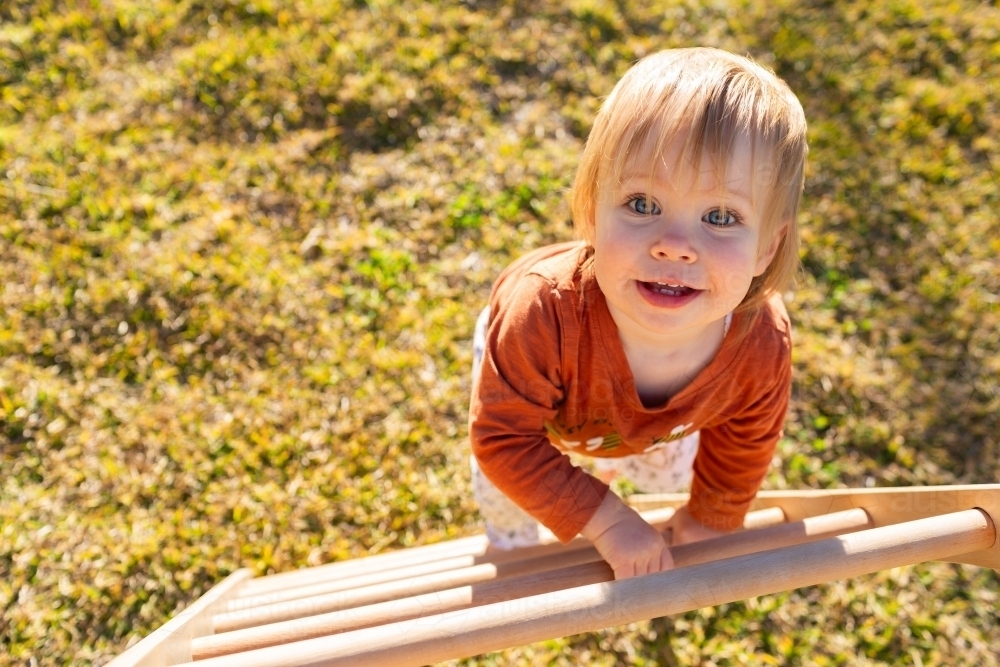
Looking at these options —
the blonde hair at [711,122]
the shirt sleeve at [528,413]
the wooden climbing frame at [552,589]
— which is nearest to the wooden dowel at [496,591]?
the wooden climbing frame at [552,589]

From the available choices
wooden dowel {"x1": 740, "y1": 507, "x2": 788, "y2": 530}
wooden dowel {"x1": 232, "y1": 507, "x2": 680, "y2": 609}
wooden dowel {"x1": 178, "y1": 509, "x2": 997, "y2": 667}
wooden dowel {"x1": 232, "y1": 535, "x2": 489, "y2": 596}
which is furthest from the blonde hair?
wooden dowel {"x1": 232, "y1": 535, "x2": 489, "y2": 596}

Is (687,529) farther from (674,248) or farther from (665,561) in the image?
(674,248)

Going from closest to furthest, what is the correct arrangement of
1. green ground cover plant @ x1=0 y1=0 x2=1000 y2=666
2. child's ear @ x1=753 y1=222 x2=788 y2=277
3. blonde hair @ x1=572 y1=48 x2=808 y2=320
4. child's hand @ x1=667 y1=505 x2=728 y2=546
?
blonde hair @ x1=572 y1=48 x2=808 y2=320 < child's ear @ x1=753 y1=222 x2=788 y2=277 < child's hand @ x1=667 y1=505 x2=728 y2=546 < green ground cover plant @ x1=0 y1=0 x2=1000 y2=666

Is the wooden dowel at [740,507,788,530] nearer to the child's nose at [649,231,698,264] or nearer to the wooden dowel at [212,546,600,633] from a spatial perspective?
the wooden dowel at [212,546,600,633]

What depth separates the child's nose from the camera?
53.7 inches

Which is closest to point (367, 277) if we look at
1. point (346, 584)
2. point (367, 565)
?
point (367, 565)

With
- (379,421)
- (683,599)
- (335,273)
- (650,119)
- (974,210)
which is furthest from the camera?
(974,210)

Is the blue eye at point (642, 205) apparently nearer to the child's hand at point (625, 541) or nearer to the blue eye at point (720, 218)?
the blue eye at point (720, 218)

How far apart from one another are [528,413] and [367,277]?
5.90ft

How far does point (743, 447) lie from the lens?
73.4 inches

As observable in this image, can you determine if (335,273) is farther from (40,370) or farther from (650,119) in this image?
(650,119)

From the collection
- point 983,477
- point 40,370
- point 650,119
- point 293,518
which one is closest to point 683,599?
point 650,119

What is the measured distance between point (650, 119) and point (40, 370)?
264 centimetres

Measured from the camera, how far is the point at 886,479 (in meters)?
2.88
